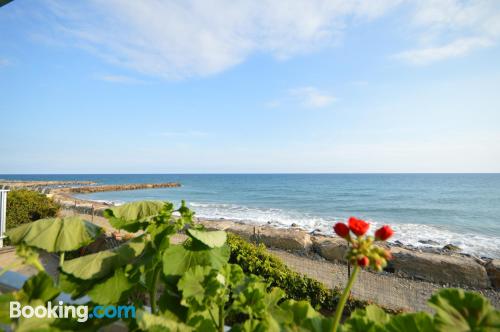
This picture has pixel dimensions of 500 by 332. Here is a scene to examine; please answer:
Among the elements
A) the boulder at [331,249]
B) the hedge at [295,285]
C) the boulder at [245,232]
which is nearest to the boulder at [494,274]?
the boulder at [331,249]

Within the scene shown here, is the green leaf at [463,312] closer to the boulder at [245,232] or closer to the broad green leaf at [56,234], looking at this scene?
the broad green leaf at [56,234]

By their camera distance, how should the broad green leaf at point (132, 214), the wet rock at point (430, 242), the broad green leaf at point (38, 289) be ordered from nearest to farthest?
the broad green leaf at point (38, 289) → the broad green leaf at point (132, 214) → the wet rock at point (430, 242)

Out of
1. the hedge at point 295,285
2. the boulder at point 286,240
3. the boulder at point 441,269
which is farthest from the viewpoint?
the boulder at point 286,240

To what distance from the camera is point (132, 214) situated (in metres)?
1.11

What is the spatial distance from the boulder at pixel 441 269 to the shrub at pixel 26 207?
10270mm

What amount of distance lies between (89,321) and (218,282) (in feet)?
1.60

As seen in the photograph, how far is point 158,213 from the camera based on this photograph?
1.07 metres

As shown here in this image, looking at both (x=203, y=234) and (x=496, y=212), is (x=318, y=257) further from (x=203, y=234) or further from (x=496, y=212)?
(x=496, y=212)

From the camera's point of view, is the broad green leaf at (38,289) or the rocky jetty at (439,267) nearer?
the broad green leaf at (38,289)

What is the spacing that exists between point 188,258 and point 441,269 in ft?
28.5

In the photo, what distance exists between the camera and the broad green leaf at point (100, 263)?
850 millimetres

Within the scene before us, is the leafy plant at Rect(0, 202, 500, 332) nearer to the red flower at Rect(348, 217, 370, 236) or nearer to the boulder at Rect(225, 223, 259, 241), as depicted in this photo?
the red flower at Rect(348, 217, 370, 236)

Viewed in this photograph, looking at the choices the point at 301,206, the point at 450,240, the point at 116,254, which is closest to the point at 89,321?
the point at 116,254

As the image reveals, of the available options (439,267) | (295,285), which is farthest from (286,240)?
(295,285)
